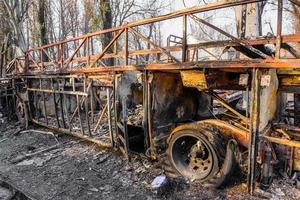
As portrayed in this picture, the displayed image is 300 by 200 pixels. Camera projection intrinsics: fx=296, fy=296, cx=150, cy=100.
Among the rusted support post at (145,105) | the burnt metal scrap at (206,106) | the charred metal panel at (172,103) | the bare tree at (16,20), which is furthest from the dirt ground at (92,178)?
the bare tree at (16,20)

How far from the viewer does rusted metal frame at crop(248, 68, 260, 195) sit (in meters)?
4.80

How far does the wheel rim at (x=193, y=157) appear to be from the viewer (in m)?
5.42

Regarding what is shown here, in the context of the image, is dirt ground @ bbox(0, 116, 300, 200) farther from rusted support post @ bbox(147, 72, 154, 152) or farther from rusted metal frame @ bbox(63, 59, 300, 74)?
Result: rusted metal frame @ bbox(63, 59, 300, 74)

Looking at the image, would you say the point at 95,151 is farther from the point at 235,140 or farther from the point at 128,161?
the point at 235,140

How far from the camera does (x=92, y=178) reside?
6.25 meters

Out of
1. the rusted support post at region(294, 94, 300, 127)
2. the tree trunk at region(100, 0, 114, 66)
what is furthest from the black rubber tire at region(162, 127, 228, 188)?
the tree trunk at region(100, 0, 114, 66)

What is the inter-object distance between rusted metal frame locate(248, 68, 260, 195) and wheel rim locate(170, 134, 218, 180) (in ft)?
2.04

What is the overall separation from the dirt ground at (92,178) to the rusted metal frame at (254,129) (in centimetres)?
33

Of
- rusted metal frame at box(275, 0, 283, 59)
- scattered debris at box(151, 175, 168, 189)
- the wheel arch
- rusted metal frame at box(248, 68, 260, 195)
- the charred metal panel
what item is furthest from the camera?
the charred metal panel

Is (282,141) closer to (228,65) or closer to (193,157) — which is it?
(228,65)

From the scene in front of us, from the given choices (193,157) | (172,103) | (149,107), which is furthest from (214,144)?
(172,103)

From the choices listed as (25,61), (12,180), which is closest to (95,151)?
(12,180)

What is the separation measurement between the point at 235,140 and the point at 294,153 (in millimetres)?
1166

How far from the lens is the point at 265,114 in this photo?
17.0ft
